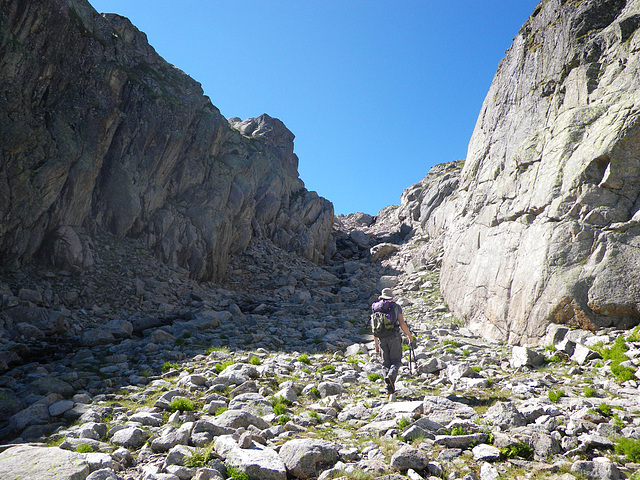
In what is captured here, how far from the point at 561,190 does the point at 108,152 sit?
108 feet

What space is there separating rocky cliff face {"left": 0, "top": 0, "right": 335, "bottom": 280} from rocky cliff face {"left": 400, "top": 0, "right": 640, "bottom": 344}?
84.4 feet

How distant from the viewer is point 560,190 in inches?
678

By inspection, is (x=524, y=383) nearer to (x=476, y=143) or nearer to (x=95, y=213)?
(x=476, y=143)

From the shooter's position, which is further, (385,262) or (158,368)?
(385,262)

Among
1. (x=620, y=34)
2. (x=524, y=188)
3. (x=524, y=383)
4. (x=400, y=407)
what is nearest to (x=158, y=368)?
(x=400, y=407)

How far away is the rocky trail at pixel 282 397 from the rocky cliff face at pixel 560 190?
158 centimetres

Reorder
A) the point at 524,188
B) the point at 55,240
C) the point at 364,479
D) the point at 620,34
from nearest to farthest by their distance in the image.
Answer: the point at 364,479
the point at 620,34
the point at 524,188
the point at 55,240

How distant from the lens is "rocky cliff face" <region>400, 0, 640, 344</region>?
579 inches

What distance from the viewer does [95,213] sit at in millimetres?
31062

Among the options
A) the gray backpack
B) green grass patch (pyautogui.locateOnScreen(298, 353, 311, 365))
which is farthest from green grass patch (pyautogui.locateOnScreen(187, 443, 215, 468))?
green grass patch (pyautogui.locateOnScreen(298, 353, 311, 365))

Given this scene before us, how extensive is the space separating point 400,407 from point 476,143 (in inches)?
1032

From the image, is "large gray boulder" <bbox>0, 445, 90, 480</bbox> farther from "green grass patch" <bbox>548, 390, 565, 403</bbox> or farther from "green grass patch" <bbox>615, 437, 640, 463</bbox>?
"green grass patch" <bbox>548, 390, 565, 403</bbox>

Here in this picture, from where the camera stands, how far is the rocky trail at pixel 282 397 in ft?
22.4

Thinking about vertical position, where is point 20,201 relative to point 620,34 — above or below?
below
